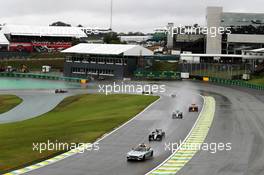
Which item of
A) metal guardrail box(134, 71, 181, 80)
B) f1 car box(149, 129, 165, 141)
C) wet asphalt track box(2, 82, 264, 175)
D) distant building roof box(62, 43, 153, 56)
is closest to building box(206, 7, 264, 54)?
distant building roof box(62, 43, 153, 56)

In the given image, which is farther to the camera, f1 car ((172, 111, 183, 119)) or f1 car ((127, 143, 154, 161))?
f1 car ((172, 111, 183, 119))

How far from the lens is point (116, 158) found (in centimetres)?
4997

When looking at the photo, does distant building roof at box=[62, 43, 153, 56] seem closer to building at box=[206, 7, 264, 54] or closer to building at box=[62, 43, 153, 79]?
building at box=[62, 43, 153, 79]

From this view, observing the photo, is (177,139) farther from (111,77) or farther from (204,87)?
(111,77)

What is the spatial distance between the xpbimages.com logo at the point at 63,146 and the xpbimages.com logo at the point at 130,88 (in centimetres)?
5684

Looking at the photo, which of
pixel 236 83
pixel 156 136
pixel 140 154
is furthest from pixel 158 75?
pixel 140 154

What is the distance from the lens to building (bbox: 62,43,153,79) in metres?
Answer: 154

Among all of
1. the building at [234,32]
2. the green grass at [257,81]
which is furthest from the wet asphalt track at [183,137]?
the building at [234,32]

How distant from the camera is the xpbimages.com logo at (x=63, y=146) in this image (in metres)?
54.1

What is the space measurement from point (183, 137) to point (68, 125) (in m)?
18.0

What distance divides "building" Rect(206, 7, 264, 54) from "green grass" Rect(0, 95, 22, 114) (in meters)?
80.1

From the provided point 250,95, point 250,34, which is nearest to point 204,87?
point 250,95

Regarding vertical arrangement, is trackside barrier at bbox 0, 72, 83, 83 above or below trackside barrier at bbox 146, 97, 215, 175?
above

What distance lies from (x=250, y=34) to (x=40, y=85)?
72524 mm
